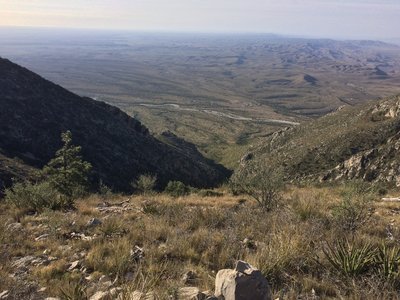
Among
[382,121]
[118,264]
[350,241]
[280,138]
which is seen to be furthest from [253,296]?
[280,138]

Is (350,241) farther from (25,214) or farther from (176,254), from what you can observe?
(25,214)

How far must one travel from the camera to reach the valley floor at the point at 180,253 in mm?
4773

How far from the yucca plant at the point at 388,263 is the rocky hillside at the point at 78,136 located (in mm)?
29270

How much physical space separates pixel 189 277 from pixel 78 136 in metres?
38.7

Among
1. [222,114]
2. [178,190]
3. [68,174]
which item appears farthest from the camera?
[222,114]

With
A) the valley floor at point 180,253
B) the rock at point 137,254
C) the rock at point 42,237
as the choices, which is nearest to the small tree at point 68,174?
the valley floor at point 180,253

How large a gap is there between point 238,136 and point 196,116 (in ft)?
106

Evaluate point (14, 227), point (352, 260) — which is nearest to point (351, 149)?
point (14, 227)

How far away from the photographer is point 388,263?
5.00 meters

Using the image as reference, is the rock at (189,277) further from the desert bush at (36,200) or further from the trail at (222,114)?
the trail at (222,114)

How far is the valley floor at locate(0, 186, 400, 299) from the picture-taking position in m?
4.77

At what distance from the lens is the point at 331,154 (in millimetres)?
44562

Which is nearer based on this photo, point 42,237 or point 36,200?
point 42,237

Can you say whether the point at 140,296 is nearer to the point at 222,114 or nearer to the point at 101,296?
the point at 101,296
